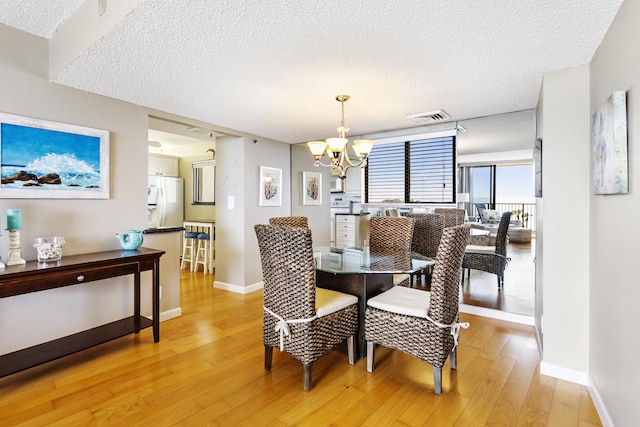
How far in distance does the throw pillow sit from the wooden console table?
362 cm

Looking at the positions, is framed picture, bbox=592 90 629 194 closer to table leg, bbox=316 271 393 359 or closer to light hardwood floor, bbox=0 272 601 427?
light hardwood floor, bbox=0 272 601 427

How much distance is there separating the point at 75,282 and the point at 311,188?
3.64 metres

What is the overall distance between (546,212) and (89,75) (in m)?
3.54

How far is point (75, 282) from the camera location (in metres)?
2.23

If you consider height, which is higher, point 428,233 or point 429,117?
point 429,117

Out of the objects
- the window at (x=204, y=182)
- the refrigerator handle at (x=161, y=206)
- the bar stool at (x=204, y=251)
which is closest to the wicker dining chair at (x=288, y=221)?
the bar stool at (x=204, y=251)

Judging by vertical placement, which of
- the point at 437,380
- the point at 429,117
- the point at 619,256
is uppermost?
the point at 429,117

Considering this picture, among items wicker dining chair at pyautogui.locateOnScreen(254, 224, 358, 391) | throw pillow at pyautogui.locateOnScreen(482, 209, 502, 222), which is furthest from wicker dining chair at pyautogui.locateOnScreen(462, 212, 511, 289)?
wicker dining chair at pyautogui.locateOnScreen(254, 224, 358, 391)

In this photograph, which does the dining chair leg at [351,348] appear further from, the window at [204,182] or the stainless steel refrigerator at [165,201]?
the stainless steel refrigerator at [165,201]

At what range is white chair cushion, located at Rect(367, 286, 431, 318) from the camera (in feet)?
6.72

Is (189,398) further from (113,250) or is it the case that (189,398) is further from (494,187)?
(494,187)

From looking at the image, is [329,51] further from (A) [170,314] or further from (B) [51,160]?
(A) [170,314]

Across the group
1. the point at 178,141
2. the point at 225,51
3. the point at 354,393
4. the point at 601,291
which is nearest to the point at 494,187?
the point at 601,291

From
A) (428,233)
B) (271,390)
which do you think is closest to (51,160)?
(271,390)
